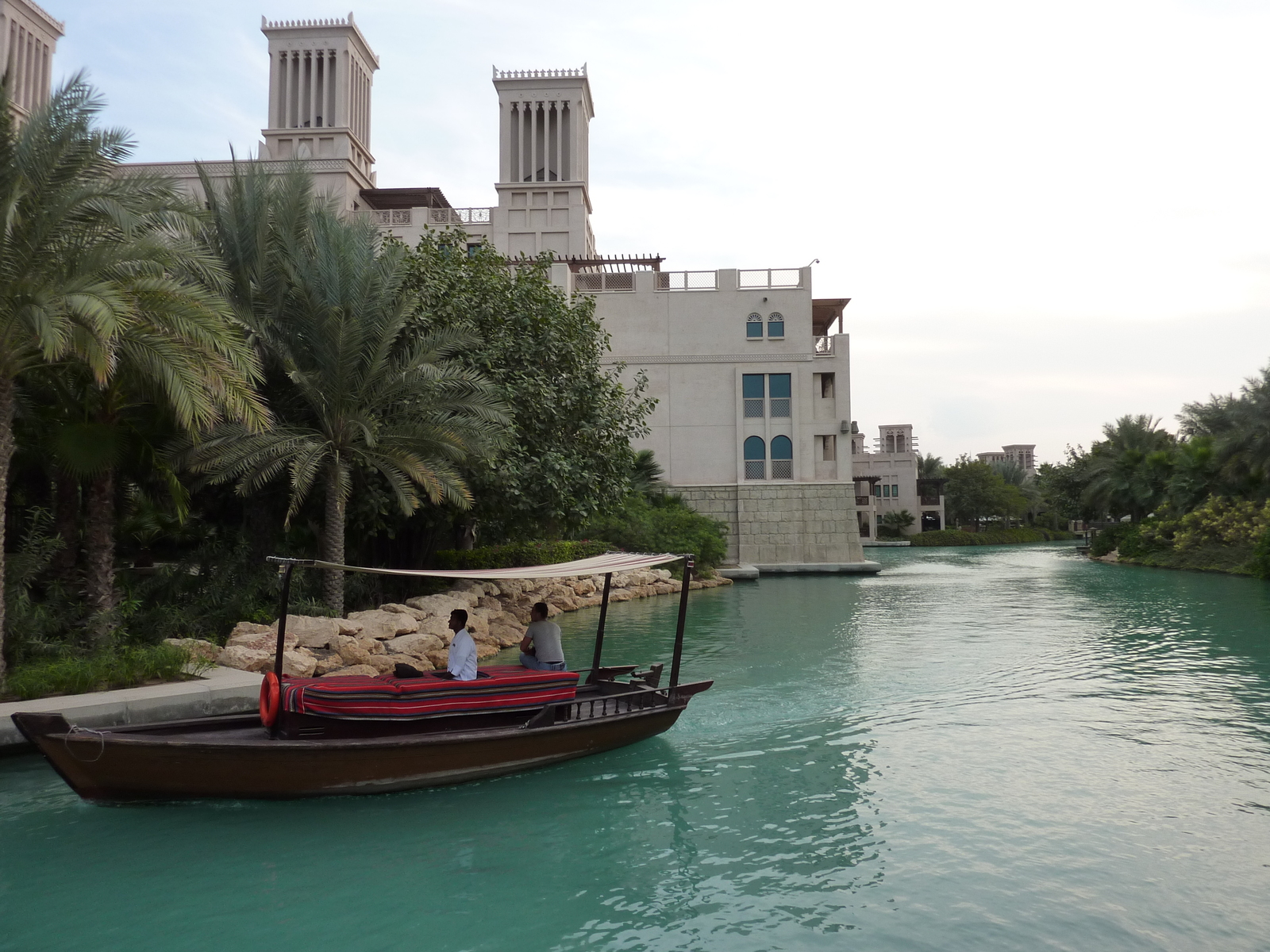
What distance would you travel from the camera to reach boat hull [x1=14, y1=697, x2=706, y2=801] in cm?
738

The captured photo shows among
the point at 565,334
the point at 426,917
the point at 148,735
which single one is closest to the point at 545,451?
the point at 565,334

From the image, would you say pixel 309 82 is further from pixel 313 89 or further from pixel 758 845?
pixel 758 845

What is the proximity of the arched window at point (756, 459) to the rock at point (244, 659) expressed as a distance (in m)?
31.3

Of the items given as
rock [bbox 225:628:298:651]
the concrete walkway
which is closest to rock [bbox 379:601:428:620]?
rock [bbox 225:628:298:651]

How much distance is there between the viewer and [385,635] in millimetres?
15312

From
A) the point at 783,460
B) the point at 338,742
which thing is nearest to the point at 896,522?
the point at 783,460

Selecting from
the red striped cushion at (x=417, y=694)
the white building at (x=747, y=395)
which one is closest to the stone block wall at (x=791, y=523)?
the white building at (x=747, y=395)

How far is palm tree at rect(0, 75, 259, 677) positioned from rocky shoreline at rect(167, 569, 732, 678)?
3065mm

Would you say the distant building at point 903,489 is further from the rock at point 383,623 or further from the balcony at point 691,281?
the rock at point 383,623

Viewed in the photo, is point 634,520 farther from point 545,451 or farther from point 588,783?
point 588,783

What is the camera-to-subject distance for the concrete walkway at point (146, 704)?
920 cm

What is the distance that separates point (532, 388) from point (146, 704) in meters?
11.1

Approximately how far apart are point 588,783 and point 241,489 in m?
8.18

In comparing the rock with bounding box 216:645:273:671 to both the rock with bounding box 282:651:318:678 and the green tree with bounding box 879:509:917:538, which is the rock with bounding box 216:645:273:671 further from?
the green tree with bounding box 879:509:917:538
